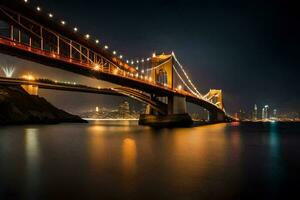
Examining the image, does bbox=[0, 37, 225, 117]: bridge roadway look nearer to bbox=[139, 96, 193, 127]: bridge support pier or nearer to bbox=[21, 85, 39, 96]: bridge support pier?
bbox=[139, 96, 193, 127]: bridge support pier

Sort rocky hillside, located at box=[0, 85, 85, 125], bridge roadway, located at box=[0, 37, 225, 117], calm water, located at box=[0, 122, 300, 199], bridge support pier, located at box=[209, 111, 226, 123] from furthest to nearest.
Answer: bridge support pier, located at box=[209, 111, 226, 123], rocky hillside, located at box=[0, 85, 85, 125], bridge roadway, located at box=[0, 37, 225, 117], calm water, located at box=[0, 122, 300, 199]

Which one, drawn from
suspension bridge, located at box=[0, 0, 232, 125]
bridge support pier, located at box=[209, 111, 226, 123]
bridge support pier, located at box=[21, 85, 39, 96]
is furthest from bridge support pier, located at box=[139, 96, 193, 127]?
bridge support pier, located at box=[209, 111, 226, 123]

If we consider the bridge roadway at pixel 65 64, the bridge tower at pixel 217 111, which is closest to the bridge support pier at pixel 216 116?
the bridge tower at pixel 217 111

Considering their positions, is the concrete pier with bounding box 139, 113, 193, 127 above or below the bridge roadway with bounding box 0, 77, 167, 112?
below

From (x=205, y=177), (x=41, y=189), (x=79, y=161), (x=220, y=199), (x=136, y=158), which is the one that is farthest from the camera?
(x=136, y=158)

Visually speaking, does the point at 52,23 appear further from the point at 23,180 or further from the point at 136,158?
the point at 23,180

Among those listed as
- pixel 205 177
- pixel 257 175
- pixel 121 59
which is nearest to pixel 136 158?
pixel 205 177

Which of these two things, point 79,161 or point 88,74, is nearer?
point 79,161

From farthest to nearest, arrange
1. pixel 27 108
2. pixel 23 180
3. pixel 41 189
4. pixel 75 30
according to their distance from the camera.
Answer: pixel 27 108 < pixel 75 30 < pixel 23 180 < pixel 41 189
